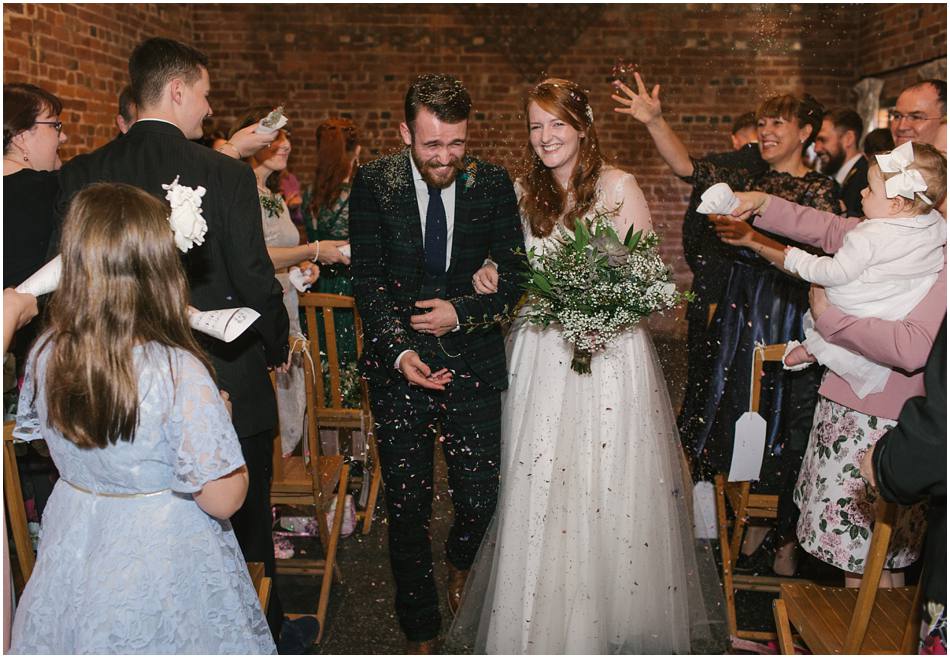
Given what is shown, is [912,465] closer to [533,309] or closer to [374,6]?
[533,309]

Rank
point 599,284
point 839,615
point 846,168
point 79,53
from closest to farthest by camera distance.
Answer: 1. point 839,615
2. point 599,284
3. point 846,168
4. point 79,53

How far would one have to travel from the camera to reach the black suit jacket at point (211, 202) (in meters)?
2.33

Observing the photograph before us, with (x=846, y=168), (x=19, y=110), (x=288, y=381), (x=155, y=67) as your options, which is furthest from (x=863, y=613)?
(x=846, y=168)

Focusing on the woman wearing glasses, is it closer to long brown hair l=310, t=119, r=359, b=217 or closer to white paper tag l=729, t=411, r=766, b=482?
long brown hair l=310, t=119, r=359, b=217

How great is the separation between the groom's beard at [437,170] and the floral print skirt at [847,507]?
1.42 meters

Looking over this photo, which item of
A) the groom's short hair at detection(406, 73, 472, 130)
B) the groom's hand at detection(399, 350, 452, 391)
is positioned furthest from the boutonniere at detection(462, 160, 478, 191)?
the groom's hand at detection(399, 350, 452, 391)

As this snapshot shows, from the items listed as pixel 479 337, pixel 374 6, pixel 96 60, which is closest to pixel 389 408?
pixel 479 337

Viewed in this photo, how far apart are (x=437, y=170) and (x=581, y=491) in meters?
1.14

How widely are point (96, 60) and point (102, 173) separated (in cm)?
422

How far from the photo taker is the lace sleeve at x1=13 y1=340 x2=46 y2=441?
170 centimetres

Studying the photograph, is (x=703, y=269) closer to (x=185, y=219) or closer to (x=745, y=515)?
(x=745, y=515)

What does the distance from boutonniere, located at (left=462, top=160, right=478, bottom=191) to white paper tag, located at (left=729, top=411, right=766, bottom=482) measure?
4.10ft

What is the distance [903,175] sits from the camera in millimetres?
2268

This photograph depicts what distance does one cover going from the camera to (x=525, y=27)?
759cm
